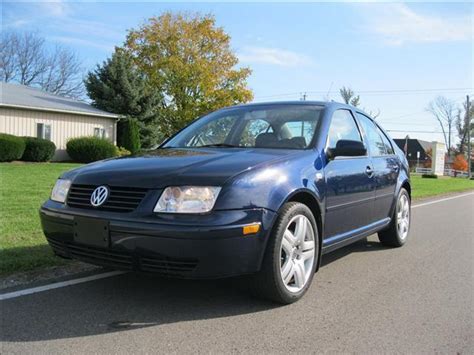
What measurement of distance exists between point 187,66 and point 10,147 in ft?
55.4

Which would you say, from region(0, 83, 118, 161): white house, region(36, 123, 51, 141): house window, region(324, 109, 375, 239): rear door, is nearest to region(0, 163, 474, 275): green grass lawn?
region(324, 109, 375, 239): rear door

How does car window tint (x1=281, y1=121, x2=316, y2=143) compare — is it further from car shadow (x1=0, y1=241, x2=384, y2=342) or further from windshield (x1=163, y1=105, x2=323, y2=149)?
car shadow (x1=0, y1=241, x2=384, y2=342)

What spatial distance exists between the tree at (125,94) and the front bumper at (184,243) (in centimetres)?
2960

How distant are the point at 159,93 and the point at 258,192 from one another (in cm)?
3306

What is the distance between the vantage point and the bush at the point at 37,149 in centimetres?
2264

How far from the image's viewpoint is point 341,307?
3748 mm

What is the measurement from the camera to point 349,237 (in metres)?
4.69

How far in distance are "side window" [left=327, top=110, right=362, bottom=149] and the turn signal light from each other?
1451mm

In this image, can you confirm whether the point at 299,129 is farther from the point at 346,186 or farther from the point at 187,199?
the point at 187,199

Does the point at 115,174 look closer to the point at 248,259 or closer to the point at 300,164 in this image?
the point at 248,259

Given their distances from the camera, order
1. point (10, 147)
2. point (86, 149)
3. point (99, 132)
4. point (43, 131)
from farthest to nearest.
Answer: point (99, 132), point (86, 149), point (43, 131), point (10, 147)

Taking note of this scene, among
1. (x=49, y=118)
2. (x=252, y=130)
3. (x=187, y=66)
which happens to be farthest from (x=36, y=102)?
(x=252, y=130)

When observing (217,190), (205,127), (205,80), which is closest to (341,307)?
(217,190)

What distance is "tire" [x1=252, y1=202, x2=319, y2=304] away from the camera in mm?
3461
